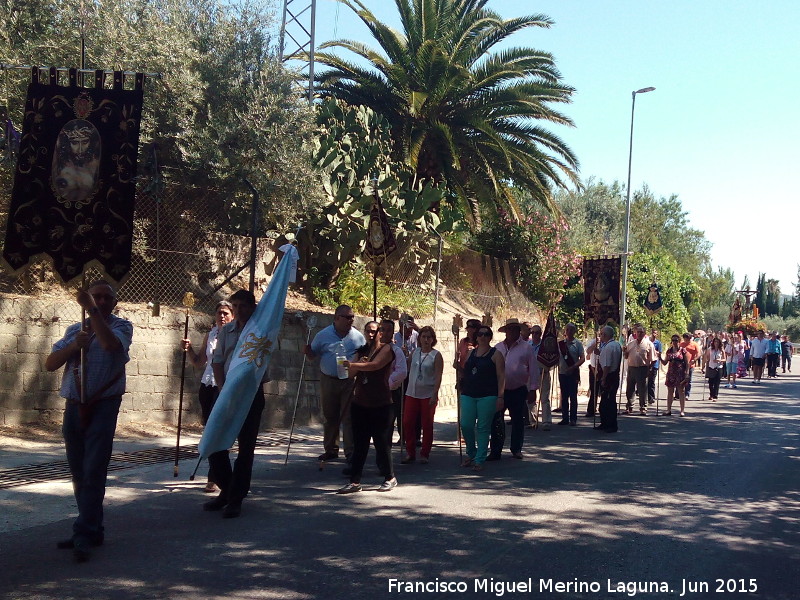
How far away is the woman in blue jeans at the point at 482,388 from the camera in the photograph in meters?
9.72

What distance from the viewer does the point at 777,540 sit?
6660 mm

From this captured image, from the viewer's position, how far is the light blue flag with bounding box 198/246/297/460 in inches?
279

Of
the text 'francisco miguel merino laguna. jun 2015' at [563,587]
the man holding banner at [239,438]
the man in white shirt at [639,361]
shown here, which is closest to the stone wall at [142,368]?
the man holding banner at [239,438]

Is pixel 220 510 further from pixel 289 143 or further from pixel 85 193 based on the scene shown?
pixel 289 143

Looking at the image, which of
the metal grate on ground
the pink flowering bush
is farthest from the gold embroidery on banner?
the pink flowering bush

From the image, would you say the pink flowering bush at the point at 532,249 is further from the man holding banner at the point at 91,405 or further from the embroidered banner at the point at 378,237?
the man holding banner at the point at 91,405

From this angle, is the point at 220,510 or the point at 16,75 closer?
the point at 220,510

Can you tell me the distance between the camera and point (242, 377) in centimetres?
722

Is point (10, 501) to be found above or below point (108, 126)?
below

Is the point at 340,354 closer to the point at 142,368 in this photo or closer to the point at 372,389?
the point at 372,389

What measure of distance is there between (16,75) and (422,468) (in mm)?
8926

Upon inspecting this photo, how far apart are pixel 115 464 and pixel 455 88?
13.2 metres

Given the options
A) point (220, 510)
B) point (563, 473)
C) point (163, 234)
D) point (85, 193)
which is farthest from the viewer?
point (163, 234)

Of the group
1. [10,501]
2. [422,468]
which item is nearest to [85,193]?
[10,501]
